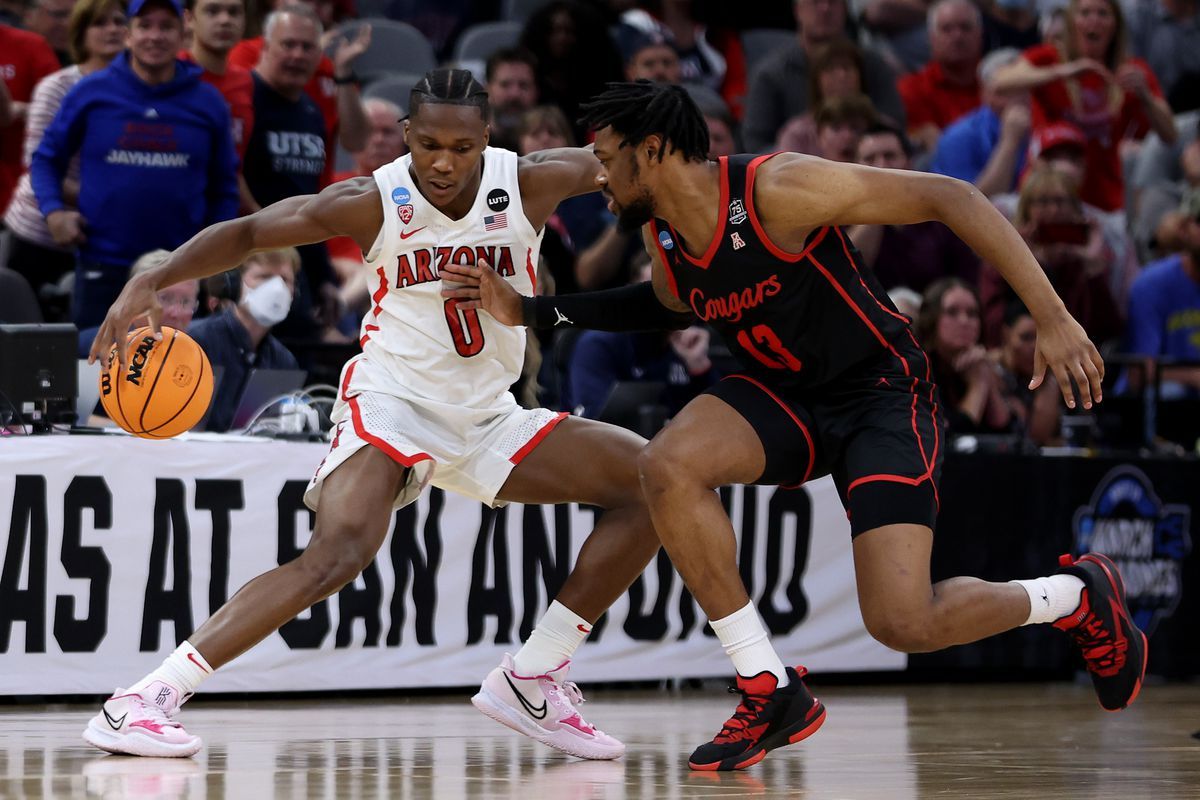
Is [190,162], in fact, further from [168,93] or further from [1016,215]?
[1016,215]

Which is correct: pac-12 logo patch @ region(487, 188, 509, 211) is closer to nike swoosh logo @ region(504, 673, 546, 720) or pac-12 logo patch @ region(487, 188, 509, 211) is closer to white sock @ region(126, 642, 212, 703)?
nike swoosh logo @ region(504, 673, 546, 720)

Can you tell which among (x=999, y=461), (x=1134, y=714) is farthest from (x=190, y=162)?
(x=1134, y=714)

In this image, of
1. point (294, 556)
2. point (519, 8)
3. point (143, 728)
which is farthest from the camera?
point (519, 8)

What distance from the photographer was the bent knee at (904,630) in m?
5.19

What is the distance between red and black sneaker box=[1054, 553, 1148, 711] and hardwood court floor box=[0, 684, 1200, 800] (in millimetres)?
238

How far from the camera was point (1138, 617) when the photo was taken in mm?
9305

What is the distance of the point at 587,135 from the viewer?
1094 centimetres

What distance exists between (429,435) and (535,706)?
90cm

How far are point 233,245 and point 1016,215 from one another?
6.31 meters

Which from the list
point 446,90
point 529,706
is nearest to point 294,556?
point 529,706

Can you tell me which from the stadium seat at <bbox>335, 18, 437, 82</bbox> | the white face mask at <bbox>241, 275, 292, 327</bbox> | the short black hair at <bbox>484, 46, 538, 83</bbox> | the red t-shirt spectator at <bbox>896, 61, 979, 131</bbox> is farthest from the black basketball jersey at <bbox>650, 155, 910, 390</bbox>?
the red t-shirt spectator at <bbox>896, 61, 979, 131</bbox>

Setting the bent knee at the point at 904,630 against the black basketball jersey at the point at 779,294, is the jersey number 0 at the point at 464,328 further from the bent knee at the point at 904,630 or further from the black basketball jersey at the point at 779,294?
the bent knee at the point at 904,630

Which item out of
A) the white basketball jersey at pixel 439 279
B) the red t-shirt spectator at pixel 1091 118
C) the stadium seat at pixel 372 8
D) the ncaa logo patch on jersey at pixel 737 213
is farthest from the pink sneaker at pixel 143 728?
the stadium seat at pixel 372 8

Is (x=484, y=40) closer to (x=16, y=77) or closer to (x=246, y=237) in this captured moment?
(x=16, y=77)
